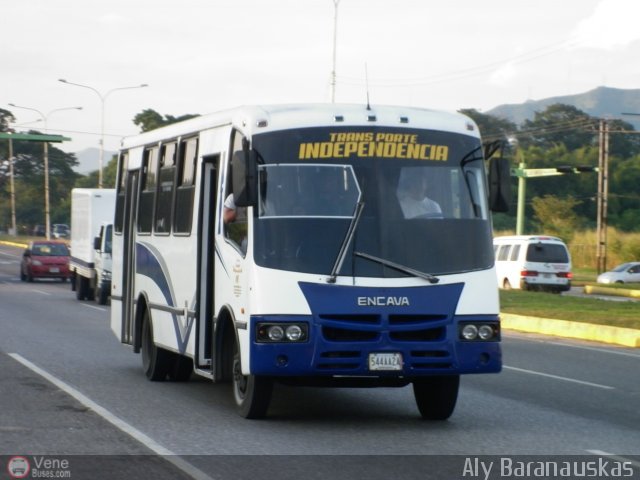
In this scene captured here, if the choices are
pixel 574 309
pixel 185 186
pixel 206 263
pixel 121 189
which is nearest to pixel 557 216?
pixel 574 309

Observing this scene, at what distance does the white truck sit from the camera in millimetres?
31895

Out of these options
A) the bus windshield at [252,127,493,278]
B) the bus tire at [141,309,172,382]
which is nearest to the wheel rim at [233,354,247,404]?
the bus windshield at [252,127,493,278]

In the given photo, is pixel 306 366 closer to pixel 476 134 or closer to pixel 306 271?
pixel 306 271

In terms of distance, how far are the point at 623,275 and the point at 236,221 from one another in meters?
45.4

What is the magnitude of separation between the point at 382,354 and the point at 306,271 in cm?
91

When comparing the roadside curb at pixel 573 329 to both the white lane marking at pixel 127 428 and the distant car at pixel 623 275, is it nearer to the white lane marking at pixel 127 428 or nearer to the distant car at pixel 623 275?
the white lane marking at pixel 127 428

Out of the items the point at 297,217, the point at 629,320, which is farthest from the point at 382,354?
the point at 629,320

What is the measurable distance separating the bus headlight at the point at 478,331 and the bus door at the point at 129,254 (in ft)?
19.7

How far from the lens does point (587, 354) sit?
19.8 metres

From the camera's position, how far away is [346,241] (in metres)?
10.5

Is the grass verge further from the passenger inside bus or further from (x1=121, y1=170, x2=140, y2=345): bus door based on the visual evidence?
the passenger inside bus

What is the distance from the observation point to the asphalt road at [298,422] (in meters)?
8.96

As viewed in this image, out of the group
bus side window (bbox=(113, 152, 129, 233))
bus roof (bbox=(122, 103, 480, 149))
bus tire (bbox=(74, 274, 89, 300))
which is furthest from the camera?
bus tire (bbox=(74, 274, 89, 300))

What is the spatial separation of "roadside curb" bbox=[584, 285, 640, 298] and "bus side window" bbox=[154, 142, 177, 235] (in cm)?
3339
